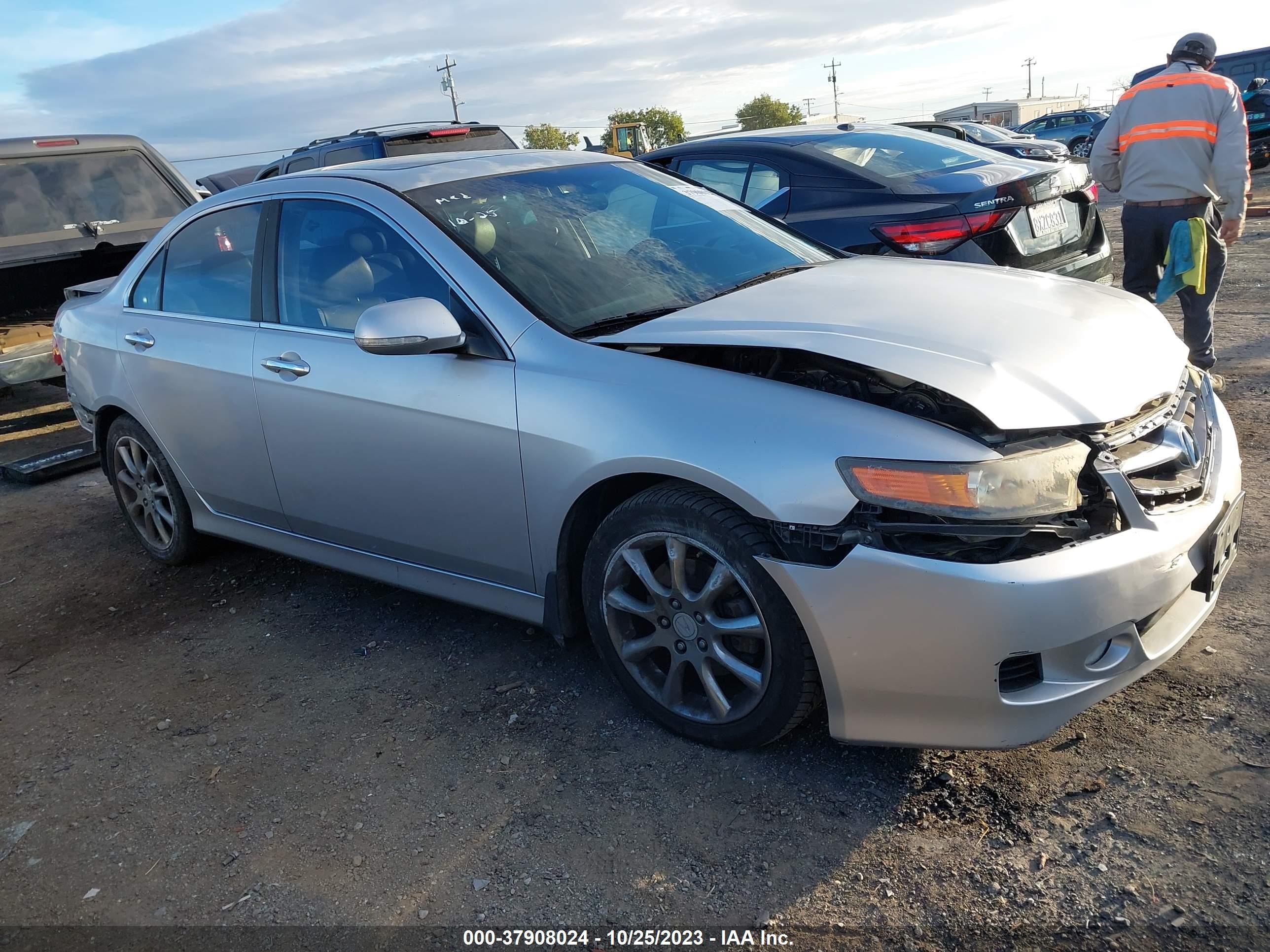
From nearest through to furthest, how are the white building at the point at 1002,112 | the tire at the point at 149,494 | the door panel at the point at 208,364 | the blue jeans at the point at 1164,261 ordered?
the door panel at the point at 208,364
the tire at the point at 149,494
the blue jeans at the point at 1164,261
the white building at the point at 1002,112

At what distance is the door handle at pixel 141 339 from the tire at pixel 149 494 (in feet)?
1.29

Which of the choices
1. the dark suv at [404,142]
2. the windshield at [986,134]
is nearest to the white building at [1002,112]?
the windshield at [986,134]

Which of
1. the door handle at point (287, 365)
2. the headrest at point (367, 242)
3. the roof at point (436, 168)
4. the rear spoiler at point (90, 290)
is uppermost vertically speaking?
the roof at point (436, 168)

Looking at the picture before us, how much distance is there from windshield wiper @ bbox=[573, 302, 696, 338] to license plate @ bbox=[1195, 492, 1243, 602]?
5.28 ft

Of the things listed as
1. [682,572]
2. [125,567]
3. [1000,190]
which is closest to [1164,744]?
[682,572]

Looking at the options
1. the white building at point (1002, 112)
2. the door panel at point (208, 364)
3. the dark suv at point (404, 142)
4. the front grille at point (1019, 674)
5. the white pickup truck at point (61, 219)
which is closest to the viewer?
A: the front grille at point (1019, 674)

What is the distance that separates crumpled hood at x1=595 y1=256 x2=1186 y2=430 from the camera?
8.16 feet

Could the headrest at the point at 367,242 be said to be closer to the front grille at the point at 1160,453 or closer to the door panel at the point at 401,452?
the door panel at the point at 401,452

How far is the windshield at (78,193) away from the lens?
23.8ft

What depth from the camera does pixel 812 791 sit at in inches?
104

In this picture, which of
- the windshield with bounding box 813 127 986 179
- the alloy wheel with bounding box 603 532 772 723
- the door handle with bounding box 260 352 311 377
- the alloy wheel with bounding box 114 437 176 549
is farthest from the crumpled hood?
the alloy wheel with bounding box 114 437 176 549

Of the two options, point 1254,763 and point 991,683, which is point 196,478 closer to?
point 991,683

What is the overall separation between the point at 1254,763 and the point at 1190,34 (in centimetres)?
482

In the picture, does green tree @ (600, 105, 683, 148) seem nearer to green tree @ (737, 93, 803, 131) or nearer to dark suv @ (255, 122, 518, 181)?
green tree @ (737, 93, 803, 131)
